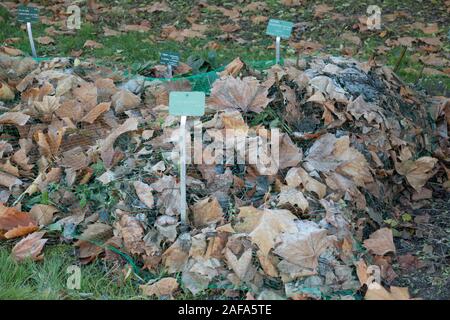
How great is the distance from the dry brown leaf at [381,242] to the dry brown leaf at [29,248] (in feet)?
4.31

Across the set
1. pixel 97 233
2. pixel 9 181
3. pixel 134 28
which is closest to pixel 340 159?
pixel 97 233

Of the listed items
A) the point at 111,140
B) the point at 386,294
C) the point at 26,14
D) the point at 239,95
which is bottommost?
the point at 386,294

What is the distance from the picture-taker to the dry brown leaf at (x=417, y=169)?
2.91 meters

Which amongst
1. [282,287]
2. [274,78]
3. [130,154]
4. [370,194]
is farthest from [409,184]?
[130,154]

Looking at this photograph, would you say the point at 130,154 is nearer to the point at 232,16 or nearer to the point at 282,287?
the point at 282,287

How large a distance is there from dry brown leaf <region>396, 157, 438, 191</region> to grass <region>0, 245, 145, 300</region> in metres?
1.47

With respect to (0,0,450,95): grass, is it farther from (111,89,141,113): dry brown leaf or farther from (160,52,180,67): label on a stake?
(111,89,141,113): dry brown leaf

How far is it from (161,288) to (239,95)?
1.08 m

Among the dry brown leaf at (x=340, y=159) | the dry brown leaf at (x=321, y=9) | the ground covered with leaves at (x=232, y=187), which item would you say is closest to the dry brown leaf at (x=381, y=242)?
the ground covered with leaves at (x=232, y=187)

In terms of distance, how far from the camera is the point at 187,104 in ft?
7.44

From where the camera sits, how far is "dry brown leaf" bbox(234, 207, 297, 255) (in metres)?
2.20

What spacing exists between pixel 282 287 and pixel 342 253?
0.27 meters

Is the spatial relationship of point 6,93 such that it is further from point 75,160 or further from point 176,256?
point 176,256

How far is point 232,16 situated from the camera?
17.3 feet
